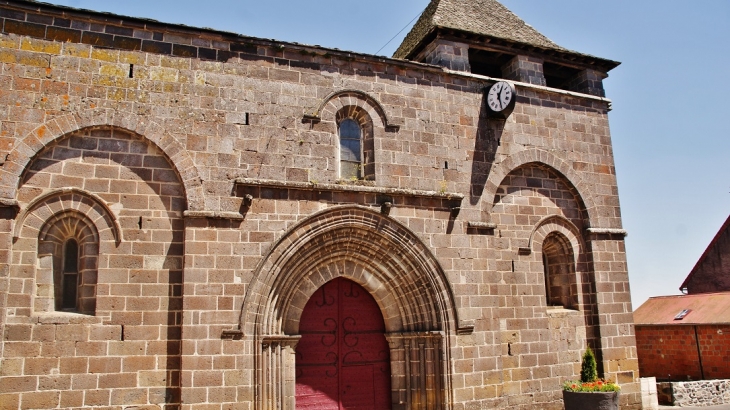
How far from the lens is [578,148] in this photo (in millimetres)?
12516

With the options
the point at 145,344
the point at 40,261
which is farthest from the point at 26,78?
the point at 145,344

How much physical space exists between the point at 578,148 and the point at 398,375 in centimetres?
610

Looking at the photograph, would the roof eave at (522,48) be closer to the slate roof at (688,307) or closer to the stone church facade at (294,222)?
the stone church facade at (294,222)

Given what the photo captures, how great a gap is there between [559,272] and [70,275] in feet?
29.8

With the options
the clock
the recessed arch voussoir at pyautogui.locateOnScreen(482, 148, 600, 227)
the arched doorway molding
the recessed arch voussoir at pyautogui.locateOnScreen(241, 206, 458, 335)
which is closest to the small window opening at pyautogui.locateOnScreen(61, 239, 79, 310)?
the recessed arch voussoir at pyautogui.locateOnScreen(241, 206, 458, 335)

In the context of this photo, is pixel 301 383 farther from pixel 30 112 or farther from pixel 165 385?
pixel 30 112

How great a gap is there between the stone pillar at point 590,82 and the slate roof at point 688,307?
25.6 feet

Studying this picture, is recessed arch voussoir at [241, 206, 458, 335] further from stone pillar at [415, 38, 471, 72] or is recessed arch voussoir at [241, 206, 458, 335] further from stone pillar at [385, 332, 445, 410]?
stone pillar at [415, 38, 471, 72]

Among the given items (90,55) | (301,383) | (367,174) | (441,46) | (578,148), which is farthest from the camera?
(578,148)

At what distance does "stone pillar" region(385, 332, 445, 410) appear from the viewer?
1020 cm

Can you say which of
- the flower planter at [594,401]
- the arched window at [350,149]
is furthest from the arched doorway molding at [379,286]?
the flower planter at [594,401]

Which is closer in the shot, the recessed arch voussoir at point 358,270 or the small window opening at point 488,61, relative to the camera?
the recessed arch voussoir at point 358,270

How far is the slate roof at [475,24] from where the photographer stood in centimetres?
1208

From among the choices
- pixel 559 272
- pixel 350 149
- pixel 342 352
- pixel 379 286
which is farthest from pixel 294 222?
pixel 559 272
